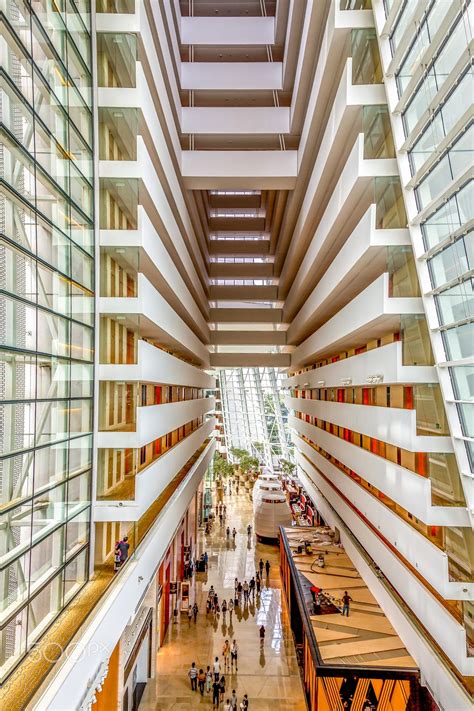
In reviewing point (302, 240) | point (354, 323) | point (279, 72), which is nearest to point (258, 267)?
point (302, 240)

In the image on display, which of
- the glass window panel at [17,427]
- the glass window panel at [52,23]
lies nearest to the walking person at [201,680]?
the glass window panel at [17,427]

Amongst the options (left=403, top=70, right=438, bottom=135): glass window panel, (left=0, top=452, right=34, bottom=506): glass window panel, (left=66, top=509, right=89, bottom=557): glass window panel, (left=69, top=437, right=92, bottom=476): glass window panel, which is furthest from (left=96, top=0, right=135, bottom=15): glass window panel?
(left=66, top=509, right=89, bottom=557): glass window panel

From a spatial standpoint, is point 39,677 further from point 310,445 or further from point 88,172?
point 310,445

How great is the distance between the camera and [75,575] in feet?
28.9

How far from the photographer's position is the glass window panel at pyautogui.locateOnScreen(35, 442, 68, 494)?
7.55 m

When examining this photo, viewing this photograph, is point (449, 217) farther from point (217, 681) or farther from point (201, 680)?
point (201, 680)

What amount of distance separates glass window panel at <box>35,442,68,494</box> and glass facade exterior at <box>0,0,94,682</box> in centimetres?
2

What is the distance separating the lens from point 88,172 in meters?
9.79

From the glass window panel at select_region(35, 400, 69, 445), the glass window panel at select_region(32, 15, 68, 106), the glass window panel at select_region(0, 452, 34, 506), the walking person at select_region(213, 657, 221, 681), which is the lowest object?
the walking person at select_region(213, 657, 221, 681)

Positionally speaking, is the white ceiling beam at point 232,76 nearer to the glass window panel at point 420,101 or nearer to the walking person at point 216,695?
the glass window panel at point 420,101

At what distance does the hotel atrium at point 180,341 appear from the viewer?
22.9 ft

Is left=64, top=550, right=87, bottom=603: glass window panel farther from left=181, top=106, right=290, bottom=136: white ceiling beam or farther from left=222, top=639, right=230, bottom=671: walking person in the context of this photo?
left=181, top=106, right=290, bottom=136: white ceiling beam

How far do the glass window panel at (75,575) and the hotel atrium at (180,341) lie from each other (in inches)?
1.9

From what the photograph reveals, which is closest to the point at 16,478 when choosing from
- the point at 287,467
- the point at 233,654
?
the point at 233,654
